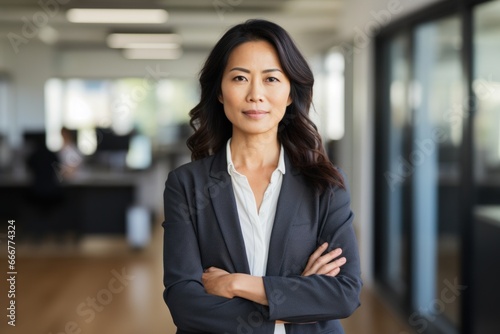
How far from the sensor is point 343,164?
11969 mm

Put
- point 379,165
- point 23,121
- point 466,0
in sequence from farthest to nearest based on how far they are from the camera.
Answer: point 23,121 → point 379,165 → point 466,0

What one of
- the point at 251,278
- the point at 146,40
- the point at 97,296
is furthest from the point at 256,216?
the point at 146,40

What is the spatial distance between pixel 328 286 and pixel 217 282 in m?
0.27

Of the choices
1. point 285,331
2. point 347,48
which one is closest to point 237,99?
point 285,331

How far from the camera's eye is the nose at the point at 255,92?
5.63 ft

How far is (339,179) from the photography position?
6.05ft

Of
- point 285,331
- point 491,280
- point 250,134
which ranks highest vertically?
point 250,134

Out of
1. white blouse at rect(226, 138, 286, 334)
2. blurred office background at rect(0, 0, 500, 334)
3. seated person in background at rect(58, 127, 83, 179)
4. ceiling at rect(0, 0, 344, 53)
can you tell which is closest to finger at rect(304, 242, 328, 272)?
white blouse at rect(226, 138, 286, 334)

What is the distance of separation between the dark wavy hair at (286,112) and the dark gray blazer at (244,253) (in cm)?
4

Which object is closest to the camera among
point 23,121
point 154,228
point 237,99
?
point 237,99

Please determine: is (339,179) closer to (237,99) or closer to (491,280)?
(237,99)

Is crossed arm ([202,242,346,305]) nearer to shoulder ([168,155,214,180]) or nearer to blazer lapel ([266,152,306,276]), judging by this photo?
blazer lapel ([266,152,306,276])

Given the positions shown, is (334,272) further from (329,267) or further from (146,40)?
(146,40)

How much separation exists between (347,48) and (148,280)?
3909mm
